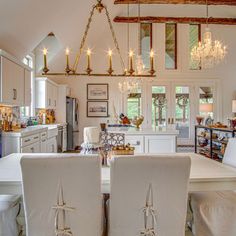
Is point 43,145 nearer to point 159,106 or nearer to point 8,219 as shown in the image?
point 8,219

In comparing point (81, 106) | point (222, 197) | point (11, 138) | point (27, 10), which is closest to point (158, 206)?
point (222, 197)

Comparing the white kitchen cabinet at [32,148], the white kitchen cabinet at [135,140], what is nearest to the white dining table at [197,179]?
the white kitchen cabinet at [32,148]

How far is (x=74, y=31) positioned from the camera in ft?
22.2

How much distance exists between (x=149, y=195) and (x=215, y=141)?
4874mm

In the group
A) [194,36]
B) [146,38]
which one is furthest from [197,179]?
[194,36]

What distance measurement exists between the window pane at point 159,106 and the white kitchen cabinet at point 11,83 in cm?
481

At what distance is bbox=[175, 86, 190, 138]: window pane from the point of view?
28.6ft

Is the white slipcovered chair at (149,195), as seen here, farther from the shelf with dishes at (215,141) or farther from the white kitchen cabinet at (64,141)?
the white kitchen cabinet at (64,141)

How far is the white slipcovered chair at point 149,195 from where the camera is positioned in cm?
156

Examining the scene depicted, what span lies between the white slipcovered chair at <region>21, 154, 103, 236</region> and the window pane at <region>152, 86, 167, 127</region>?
716 centimetres

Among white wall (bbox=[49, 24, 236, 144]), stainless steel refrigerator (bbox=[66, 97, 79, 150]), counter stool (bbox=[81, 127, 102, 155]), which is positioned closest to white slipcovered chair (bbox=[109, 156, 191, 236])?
counter stool (bbox=[81, 127, 102, 155])

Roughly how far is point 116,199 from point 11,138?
2.67m

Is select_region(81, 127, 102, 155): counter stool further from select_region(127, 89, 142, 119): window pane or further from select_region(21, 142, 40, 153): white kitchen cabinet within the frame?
select_region(127, 89, 142, 119): window pane

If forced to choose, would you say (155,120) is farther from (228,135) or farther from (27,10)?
(27,10)
